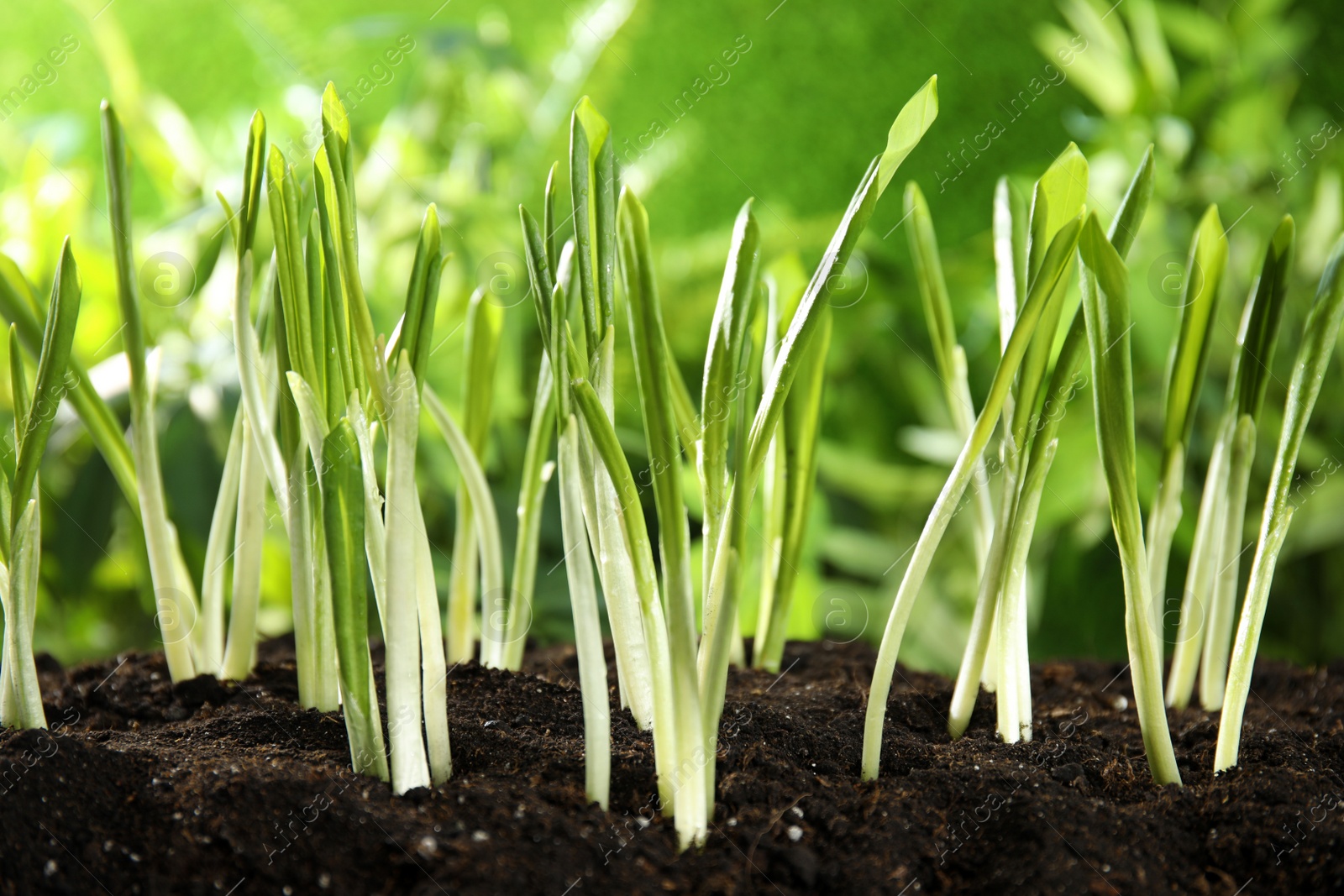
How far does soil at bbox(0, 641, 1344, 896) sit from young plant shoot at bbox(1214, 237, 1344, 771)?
3cm

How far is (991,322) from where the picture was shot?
3.40 ft

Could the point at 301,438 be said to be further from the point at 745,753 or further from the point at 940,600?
the point at 940,600

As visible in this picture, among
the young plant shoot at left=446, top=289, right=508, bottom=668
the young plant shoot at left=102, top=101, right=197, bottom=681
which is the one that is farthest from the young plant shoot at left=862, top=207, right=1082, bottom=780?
the young plant shoot at left=102, top=101, right=197, bottom=681

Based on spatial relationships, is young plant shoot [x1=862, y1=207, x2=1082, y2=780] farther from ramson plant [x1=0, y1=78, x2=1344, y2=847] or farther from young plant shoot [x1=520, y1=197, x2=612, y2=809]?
young plant shoot [x1=520, y1=197, x2=612, y2=809]

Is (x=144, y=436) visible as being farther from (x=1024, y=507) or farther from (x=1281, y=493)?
(x=1281, y=493)

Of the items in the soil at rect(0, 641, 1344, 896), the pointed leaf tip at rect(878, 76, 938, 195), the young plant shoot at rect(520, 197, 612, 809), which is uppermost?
the pointed leaf tip at rect(878, 76, 938, 195)

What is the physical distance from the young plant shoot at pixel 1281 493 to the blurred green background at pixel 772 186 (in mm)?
287

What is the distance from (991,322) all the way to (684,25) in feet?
2.47

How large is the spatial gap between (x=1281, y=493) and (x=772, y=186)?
1.15 metres

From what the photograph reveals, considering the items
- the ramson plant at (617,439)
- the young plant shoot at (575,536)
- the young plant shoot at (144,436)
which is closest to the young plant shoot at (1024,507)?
the ramson plant at (617,439)

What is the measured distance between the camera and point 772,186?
1.45 metres

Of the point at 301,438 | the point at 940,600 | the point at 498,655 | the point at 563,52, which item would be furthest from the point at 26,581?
the point at 563,52

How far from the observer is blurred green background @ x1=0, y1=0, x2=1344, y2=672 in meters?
0.91

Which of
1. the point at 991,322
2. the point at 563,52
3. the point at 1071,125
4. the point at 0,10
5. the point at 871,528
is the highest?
the point at 0,10
